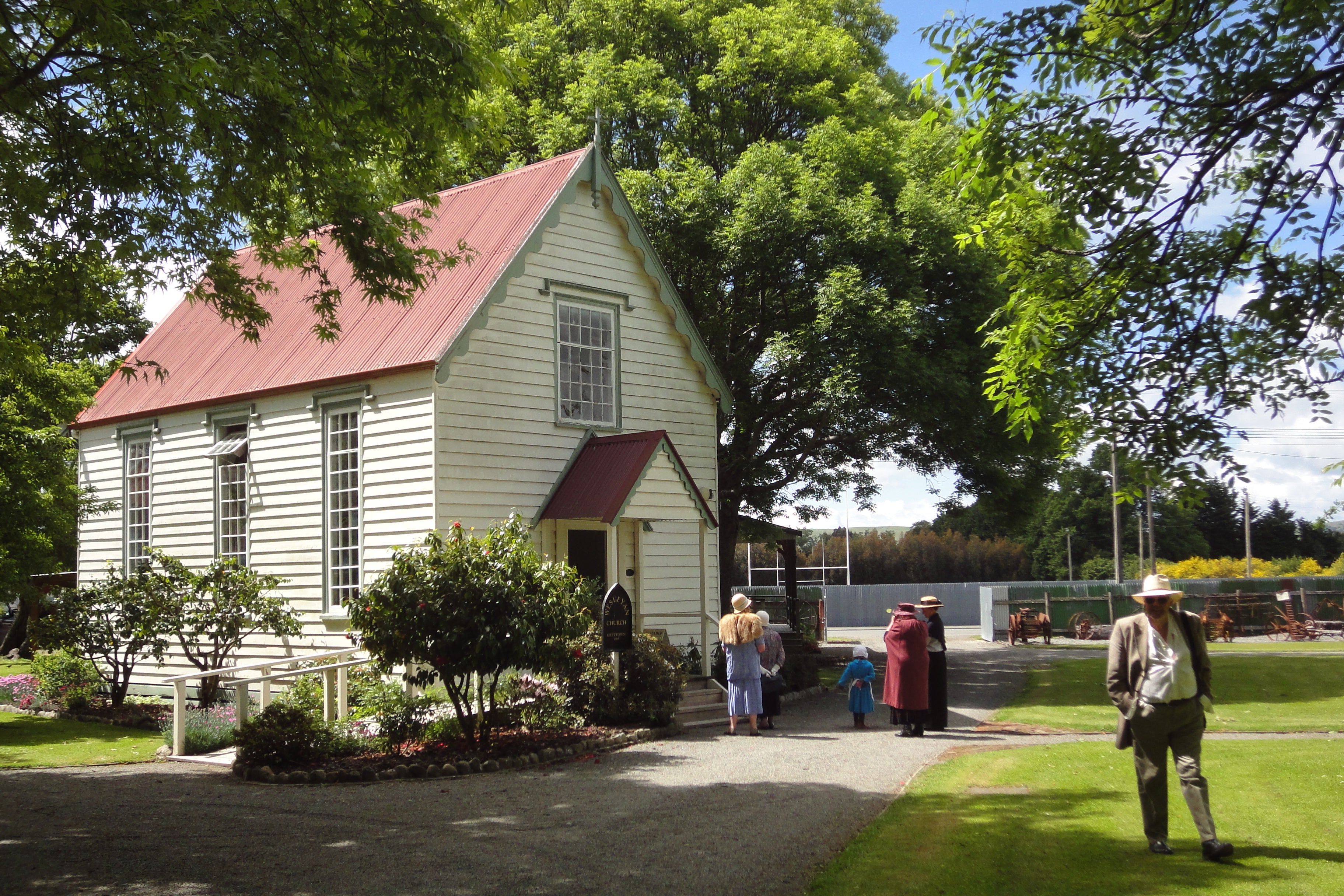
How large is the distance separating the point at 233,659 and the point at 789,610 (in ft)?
39.8

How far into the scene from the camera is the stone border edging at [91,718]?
1705 centimetres

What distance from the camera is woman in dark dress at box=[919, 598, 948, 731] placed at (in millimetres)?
15367

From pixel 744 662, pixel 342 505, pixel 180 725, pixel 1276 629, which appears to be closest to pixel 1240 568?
pixel 1276 629

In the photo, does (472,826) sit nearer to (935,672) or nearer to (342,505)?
(935,672)

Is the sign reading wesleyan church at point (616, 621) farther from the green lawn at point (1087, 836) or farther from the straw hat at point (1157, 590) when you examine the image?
the straw hat at point (1157, 590)

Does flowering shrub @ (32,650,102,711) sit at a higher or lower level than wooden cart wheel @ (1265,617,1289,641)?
higher

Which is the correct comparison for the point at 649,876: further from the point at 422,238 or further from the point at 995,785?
the point at 422,238

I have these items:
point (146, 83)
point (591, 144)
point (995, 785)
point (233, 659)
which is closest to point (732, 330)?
point (591, 144)

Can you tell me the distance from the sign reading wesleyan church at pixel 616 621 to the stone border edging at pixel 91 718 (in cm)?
679

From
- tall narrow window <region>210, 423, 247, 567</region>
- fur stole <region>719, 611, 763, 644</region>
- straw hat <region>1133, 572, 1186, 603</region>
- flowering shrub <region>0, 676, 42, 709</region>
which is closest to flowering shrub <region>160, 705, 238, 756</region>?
tall narrow window <region>210, 423, 247, 567</region>

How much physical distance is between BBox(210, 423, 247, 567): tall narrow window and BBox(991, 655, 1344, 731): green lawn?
12686mm

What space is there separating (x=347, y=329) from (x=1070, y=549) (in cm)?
7111

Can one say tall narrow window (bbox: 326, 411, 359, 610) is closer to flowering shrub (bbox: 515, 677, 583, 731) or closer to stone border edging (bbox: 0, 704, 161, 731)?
stone border edging (bbox: 0, 704, 161, 731)

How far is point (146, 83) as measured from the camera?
8.96 metres
